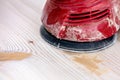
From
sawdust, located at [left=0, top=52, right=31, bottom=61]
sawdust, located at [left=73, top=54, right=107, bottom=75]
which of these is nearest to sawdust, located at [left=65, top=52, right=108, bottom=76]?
sawdust, located at [left=73, top=54, right=107, bottom=75]

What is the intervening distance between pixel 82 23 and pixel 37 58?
5.5 inches

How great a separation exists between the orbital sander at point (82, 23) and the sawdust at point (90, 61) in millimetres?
15

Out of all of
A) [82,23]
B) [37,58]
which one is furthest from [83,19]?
[37,58]

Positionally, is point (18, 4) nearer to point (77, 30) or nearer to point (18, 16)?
point (18, 16)

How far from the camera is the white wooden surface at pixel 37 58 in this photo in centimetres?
53

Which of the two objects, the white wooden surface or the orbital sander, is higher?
the orbital sander

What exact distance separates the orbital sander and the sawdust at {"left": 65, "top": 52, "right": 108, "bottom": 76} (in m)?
0.02

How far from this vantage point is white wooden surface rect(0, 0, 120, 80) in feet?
1.74

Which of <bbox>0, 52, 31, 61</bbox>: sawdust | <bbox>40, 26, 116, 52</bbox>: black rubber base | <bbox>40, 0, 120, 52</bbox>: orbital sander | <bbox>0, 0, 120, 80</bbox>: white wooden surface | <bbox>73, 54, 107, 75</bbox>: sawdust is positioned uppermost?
<bbox>40, 0, 120, 52</bbox>: orbital sander

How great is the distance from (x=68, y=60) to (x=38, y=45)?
11 centimetres

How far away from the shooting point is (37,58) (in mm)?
588

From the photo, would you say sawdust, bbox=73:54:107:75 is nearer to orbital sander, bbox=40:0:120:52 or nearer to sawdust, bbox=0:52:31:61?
orbital sander, bbox=40:0:120:52

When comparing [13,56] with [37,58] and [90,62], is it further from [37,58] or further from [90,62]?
[90,62]

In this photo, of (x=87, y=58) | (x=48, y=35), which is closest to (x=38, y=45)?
(x=48, y=35)
